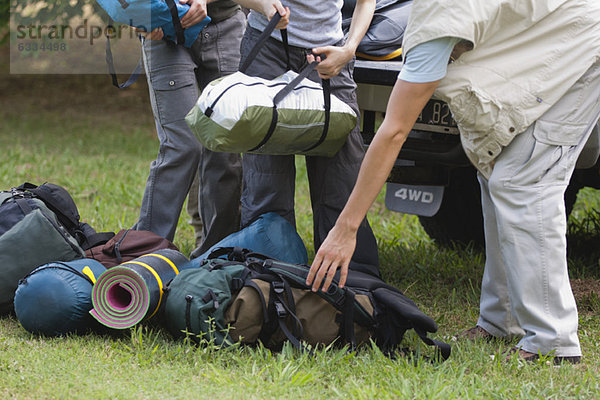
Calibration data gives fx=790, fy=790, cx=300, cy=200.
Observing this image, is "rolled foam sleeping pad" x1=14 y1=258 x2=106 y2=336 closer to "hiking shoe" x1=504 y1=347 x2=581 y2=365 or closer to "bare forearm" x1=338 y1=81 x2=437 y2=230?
"bare forearm" x1=338 y1=81 x2=437 y2=230

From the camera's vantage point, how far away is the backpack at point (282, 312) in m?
2.89

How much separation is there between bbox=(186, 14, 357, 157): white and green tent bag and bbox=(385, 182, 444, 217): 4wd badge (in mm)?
664

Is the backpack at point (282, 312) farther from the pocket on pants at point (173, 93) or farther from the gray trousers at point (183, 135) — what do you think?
the pocket on pants at point (173, 93)

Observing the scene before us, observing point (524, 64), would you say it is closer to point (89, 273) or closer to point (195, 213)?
point (89, 273)

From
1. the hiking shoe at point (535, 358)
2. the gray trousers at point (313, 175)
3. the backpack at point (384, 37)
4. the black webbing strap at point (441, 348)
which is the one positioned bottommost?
the hiking shoe at point (535, 358)

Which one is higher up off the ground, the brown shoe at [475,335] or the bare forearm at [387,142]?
the bare forearm at [387,142]

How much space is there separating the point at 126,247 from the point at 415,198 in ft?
4.59

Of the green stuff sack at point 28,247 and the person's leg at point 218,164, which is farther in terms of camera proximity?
the person's leg at point 218,164

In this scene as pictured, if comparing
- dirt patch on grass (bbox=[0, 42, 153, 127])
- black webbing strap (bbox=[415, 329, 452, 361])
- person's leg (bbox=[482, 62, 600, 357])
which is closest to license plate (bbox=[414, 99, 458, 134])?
person's leg (bbox=[482, 62, 600, 357])

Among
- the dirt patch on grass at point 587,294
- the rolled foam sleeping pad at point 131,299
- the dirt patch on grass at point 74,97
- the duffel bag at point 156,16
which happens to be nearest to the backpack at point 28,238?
the rolled foam sleeping pad at point 131,299

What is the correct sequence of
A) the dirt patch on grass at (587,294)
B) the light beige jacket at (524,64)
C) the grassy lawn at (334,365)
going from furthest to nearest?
the dirt patch on grass at (587,294) < the light beige jacket at (524,64) < the grassy lawn at (334,365)

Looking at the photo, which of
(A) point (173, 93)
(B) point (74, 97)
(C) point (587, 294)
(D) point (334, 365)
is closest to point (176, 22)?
(A) point (173, 93)

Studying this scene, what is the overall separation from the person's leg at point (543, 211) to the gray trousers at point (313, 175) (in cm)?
72

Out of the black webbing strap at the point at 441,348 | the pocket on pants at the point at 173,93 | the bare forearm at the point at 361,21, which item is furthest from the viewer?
the pocket on pants at the point at 173,93
